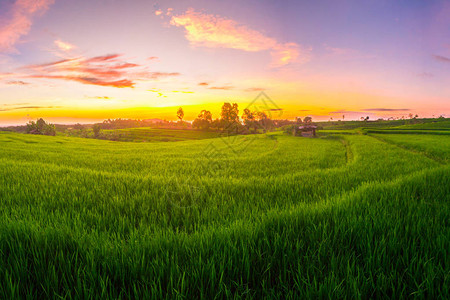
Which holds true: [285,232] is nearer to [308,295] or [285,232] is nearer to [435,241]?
[308,295]

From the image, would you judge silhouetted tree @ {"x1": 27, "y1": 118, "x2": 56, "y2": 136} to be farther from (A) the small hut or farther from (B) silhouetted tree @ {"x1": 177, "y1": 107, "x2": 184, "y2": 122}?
(A) the small hut

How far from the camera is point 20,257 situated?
201 cm

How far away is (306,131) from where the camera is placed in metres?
51.3

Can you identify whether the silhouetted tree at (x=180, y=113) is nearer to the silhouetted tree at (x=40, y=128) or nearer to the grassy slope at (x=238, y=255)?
the silhouetted tree at (x=40, y=128)

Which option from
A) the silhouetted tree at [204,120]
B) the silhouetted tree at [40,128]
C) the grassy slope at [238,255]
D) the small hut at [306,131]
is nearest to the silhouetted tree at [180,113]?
the silhouetted tree at [204,120]

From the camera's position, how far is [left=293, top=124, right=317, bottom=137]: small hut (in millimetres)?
49531

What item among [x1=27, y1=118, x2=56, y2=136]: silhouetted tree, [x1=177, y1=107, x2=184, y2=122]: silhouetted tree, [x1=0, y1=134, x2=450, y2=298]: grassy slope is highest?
[x1=177, y1=107, x2=184, y2=122]: silhouetted tree

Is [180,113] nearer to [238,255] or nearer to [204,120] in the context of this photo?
[204,120]

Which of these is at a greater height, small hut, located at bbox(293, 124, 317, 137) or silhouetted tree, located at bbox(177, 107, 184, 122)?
silhouetted tree, located at bbox(177, 107, 184, 122)

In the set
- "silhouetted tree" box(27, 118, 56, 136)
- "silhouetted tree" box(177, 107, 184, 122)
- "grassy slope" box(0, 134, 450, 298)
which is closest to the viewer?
"grassy slope" box(0, 134, 450, 298)

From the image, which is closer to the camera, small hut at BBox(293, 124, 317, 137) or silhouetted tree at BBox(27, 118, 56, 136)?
small hut at BBox(293, 124, 317, 137)

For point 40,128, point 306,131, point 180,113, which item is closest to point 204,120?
point 180,113

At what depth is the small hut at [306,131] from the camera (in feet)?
163

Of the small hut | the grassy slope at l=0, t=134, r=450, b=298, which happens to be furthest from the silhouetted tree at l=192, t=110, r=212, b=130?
the grassy slope at l=0, t=134, r=450, b=298
